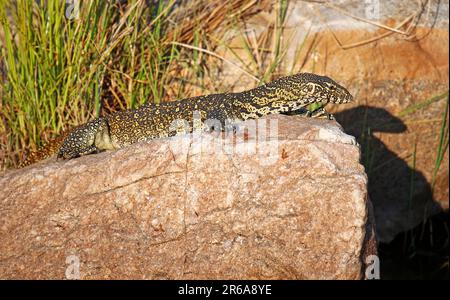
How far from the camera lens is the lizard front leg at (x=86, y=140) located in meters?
6.33

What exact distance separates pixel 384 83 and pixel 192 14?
256cm

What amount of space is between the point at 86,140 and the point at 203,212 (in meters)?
1.86

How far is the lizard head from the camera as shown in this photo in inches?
237

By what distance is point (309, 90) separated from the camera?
6.02 metres

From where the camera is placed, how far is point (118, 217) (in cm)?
521

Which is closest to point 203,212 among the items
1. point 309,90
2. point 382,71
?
point 309,90

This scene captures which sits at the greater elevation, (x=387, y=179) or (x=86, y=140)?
(x=86, y=140)

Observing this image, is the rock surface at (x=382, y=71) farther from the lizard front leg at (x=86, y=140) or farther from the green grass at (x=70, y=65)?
the lizard front leg at (x=86, y=140)

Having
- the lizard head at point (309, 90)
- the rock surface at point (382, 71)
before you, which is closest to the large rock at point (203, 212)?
the lizard head at point (309, 90)

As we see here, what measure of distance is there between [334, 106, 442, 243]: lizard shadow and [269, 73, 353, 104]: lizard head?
211 centimetres

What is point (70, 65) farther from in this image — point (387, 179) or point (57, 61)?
point (387, 179)

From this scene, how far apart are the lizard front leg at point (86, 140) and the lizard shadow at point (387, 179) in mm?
3089

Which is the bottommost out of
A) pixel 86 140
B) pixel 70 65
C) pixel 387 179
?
pixel 387 179

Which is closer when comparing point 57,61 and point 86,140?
point 86,140
